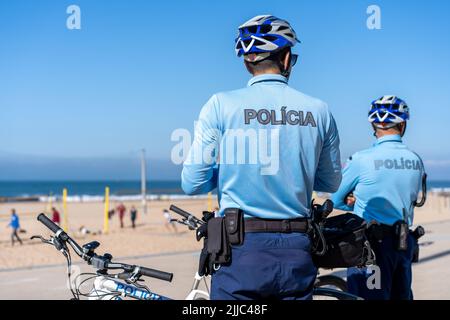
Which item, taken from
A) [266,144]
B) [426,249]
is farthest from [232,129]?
[426,249]

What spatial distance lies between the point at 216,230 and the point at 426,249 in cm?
1186

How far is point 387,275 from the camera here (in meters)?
4.41

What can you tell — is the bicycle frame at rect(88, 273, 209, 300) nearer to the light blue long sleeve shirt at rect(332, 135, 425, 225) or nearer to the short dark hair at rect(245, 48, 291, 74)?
the short dark hair at rect(245, 48, 291, 74)

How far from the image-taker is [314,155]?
2.96 metres

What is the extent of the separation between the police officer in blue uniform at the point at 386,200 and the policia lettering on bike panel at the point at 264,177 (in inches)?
64.4

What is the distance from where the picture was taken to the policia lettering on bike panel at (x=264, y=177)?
110 inches

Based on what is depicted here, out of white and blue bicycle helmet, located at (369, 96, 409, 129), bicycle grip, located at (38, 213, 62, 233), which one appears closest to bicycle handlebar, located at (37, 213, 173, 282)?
bicycle grip, located at (38, 213, 62, 233)

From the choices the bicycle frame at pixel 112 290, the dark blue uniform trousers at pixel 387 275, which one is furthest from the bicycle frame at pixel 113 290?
the dark blue uniform trousers at pixel 387 275

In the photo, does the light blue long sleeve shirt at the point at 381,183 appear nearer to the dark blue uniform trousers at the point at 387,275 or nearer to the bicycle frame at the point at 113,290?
the dark blue uniform trousers at the point at 387,275

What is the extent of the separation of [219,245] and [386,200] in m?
2.05

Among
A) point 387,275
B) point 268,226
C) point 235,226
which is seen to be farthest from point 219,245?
point 387,275

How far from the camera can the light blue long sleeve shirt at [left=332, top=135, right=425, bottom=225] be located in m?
4.52

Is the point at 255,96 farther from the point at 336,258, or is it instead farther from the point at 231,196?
the point at 336,258

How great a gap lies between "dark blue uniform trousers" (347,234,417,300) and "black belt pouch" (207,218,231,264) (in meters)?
1.84
